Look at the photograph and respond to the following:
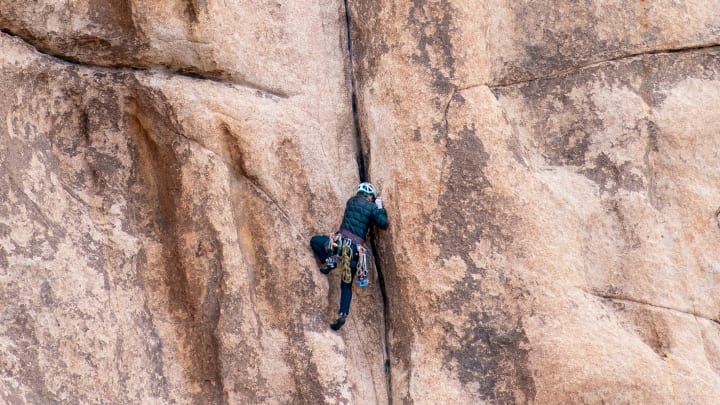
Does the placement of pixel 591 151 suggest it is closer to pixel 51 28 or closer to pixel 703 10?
pixel 703 10

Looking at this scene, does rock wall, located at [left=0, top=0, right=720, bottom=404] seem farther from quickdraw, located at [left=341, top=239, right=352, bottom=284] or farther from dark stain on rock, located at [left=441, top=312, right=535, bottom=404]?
quickdraw, located at [left=341, top=239, right=352, bottom=284]

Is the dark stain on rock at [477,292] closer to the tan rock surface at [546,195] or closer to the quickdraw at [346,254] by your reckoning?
A: the tan rock surface at [546,195]

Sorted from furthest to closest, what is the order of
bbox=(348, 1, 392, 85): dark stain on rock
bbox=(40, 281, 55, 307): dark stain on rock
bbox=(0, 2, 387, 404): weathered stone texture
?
bbox=(348, 1, 392, 85): dark stain on rock
bbox=(0, 2, 387, 404): weathered stone texture
bbox=(40, 281, 55, 307): dark stain on rock

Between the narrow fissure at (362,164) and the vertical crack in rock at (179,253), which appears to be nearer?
the vertical crack in rock at (179,253)

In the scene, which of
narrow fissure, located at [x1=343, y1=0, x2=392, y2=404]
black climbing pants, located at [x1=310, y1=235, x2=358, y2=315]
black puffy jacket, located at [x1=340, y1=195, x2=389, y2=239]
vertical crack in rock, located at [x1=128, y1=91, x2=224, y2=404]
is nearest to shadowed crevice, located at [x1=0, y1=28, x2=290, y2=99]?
vertical crack in rock, located at [x1=128, y1=91, x2=224, y2=404]

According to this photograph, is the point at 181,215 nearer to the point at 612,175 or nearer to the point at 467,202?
the point at 467,202

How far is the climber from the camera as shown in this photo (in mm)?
9789

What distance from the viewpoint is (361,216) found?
981 centimetres

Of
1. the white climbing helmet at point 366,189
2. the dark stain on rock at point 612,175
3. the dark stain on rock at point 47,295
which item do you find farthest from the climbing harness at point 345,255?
the dark stain on rock at point 47,295

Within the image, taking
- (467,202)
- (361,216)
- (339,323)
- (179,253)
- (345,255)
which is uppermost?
(467,202)

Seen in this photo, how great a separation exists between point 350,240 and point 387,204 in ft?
1.94

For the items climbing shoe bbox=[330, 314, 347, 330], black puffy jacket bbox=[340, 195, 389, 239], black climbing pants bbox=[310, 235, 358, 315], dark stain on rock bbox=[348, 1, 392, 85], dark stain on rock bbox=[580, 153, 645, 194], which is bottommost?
climbing shoe bbox=[330, 314, 347, 330]

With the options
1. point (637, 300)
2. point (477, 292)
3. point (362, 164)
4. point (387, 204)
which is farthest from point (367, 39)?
point (637, 300)

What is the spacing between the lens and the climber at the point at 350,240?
9.79 metres
